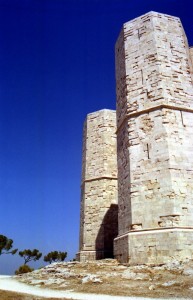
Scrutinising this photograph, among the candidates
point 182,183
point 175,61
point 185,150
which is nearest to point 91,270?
point 182,183

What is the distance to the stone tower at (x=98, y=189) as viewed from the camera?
1655cm

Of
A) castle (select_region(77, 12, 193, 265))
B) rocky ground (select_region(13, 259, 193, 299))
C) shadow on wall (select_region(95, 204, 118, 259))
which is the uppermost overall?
castle (select_region(77, 12, 193, 265))

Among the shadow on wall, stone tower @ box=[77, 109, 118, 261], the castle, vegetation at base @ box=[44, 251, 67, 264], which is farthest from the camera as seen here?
vegetation at base @ box=[44, 251, 67, 264]

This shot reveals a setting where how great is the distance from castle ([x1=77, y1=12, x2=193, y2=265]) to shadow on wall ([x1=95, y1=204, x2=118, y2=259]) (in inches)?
252

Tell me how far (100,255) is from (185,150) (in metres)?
9.27

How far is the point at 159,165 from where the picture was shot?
9.38 meters

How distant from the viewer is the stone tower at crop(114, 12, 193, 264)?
8609 mm

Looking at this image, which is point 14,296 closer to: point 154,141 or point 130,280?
point 130,280

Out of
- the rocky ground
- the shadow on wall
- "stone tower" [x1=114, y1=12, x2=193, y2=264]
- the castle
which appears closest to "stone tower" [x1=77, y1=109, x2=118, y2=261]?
the shadow on wall

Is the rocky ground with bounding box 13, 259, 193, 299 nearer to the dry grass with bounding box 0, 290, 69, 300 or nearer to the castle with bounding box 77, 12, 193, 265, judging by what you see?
the castle with bounding box 77, 12, 193, 265

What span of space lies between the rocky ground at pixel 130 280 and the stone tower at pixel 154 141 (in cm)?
91

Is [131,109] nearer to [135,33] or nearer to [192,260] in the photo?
[135,33]

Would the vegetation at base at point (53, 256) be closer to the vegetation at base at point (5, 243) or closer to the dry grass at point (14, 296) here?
the vegetation at base at point (5, 243)

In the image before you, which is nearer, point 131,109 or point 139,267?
point 139,267
